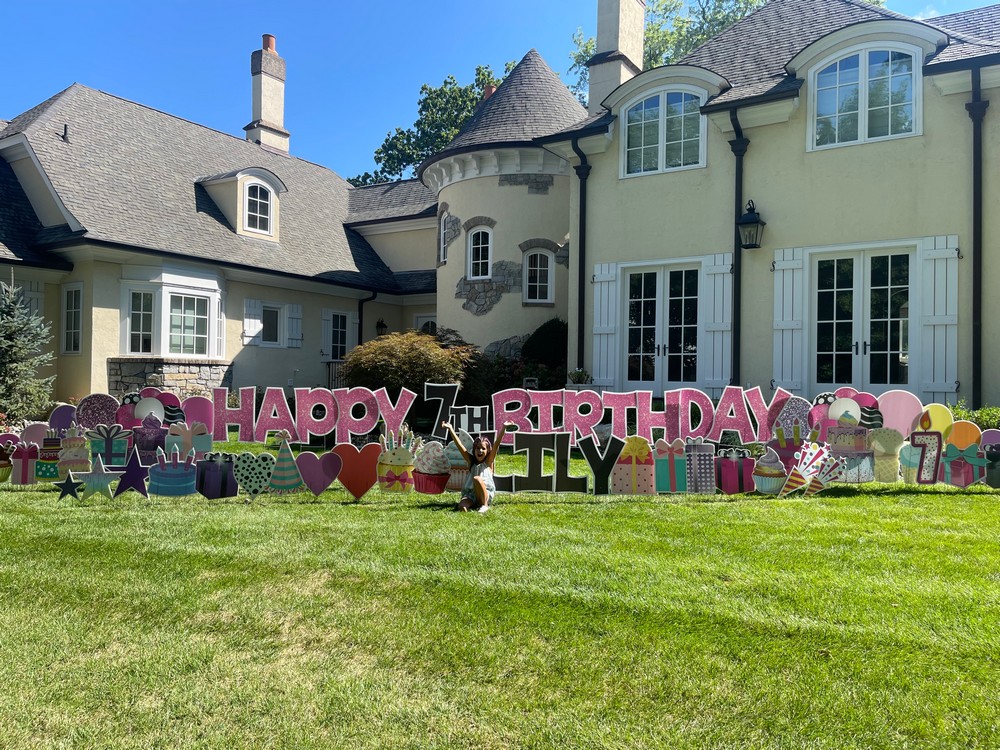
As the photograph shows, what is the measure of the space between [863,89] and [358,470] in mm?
9248

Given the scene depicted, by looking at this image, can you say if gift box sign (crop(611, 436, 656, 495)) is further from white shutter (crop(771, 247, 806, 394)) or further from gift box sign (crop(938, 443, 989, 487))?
white shutter (crop(771, 247, 806, 394))

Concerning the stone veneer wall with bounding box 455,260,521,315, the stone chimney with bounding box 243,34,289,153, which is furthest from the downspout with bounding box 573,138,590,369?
the stone chimney with bounding box 243,34,289,153

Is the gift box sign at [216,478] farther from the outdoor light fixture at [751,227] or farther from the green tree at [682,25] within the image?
the green tree at [682,25]

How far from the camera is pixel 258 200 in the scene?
1816 cm

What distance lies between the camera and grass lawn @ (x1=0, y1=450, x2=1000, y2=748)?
2.76 m

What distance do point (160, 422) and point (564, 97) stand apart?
13116 mm

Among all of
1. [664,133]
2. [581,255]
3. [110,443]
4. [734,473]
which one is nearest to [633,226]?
[581,255]

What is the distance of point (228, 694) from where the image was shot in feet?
9.87

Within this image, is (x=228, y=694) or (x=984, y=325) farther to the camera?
(x=984, y=325)

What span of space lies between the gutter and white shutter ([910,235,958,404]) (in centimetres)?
519

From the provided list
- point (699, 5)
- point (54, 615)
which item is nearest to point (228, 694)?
point (54, 615)

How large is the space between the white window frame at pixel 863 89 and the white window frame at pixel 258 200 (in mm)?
12346

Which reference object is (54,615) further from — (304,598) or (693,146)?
(693,146)

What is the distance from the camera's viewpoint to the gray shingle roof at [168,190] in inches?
596
